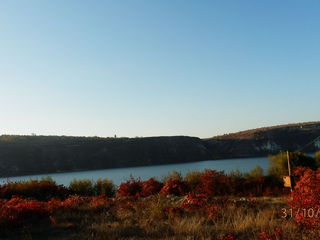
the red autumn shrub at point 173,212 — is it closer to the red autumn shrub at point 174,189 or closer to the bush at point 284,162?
the red autumn shrub at point 174,189

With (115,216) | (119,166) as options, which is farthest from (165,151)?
(115,216)

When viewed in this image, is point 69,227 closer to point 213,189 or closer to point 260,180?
point 213,189

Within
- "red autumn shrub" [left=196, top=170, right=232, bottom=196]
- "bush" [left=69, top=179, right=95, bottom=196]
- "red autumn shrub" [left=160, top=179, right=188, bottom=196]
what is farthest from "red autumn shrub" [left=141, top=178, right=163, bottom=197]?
"bush" [left=69, top=179, right=95, bottom=196]

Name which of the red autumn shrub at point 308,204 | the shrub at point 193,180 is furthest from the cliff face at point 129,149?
the red autumn shrub at point 308,204

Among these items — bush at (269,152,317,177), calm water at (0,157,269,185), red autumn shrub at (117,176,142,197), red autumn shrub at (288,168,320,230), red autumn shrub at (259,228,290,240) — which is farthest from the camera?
calm water at (0,157,269,185)

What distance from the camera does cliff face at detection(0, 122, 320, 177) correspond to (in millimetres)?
82938

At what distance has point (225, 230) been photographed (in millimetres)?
7074

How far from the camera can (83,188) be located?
1898cm

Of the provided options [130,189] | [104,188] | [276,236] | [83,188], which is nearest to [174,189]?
[130,189]

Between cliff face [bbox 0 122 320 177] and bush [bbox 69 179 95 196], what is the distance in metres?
61.0

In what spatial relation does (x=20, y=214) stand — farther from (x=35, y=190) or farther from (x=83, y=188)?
(x=83, y=188)

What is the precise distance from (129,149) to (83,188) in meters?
84.5

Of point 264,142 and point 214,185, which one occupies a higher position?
point 264,142

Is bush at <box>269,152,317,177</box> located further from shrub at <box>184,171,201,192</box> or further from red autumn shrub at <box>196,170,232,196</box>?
shrub at <box>184,171,201,192</box>
